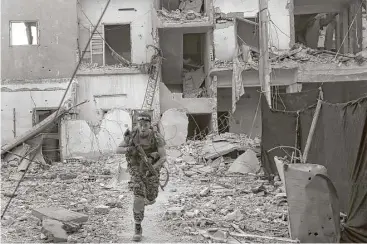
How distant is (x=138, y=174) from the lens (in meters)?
6.20

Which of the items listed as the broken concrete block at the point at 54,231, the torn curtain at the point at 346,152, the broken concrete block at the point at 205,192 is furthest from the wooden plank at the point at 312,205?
the broken concrete block at the point at 205,192

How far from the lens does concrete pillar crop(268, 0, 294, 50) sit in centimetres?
2041

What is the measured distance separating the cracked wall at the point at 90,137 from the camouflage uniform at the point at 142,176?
40.6 ft

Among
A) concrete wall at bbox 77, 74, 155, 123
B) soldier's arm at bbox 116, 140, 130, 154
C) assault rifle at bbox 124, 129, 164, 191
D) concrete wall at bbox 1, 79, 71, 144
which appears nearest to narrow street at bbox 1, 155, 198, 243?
assault rifle at bbox 124, 129, 164, 191

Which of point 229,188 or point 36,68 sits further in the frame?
point 36,68

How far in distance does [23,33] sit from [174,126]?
852 cm

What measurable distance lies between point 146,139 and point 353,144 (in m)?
2.89

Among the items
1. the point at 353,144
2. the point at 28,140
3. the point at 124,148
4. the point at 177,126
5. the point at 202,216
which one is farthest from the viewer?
the point at 177,126

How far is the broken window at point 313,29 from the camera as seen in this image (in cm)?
2359

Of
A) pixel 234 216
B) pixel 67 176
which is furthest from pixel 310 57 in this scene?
pixel 234 216

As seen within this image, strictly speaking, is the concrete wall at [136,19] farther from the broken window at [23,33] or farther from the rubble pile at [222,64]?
the rubble pile at [222,64]

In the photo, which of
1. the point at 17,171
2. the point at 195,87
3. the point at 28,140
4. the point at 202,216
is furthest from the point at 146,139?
the point at 195,87

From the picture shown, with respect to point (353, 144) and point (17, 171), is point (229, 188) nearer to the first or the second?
point (353, 144)

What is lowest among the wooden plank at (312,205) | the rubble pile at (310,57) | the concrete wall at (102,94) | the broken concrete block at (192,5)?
the wooden plank at (312,205)
